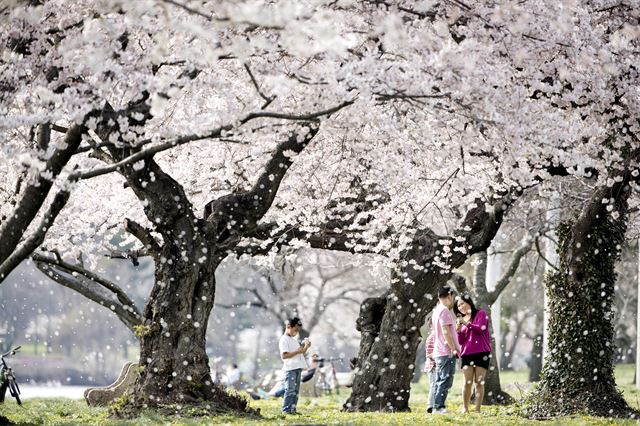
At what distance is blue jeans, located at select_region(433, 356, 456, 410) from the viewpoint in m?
15.0

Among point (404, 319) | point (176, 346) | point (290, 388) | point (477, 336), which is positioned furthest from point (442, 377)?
point (176, 346)

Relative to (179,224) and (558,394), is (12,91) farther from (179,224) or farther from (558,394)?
(558,394)

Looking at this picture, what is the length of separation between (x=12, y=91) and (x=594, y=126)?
7.26 m

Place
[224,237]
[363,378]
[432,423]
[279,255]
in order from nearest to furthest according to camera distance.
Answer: [432,423] → [224,237] → [363,378] → [279,255]

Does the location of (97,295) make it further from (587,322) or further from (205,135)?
(587,322)

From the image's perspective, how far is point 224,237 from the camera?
45.9ft

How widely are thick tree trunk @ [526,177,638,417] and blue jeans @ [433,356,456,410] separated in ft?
4.00

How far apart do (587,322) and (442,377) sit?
7.28 feet

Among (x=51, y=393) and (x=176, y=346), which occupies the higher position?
(x=176, y=346)

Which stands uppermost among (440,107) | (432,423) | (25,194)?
(440,107)

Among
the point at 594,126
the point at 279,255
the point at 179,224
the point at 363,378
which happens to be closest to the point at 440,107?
the point at 594,126

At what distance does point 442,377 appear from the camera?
49.5ft

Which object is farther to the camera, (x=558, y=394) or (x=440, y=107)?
(x=558, y=394)

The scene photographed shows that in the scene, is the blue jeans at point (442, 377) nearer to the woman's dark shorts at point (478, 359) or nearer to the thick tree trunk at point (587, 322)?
the woman's dark shorts at point (478, 359)
